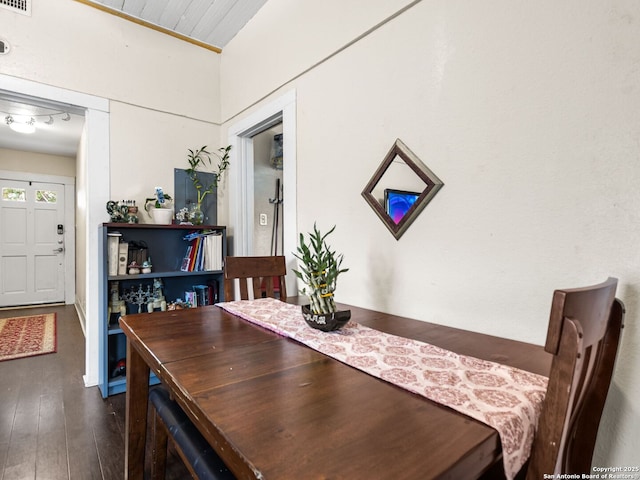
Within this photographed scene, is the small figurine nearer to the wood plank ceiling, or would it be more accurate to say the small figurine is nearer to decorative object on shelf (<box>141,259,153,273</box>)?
decorative object on shelf (<box>141,259,153,273</box>)

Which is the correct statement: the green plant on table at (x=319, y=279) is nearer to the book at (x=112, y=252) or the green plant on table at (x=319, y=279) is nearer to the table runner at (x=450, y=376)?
the table runner at (x=450, y=376)

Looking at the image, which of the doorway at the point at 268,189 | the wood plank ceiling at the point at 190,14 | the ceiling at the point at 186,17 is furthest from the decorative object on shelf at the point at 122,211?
the wood plank ceiling at the point at 190,14

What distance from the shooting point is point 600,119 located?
97cm

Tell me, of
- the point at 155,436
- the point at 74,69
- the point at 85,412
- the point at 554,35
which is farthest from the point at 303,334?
the point at 74,69

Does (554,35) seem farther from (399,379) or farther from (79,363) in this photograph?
(79,363)

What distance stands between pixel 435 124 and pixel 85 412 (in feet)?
8.78

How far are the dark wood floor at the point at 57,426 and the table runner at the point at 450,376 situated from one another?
1178 millimetres

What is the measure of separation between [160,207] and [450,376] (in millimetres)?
2633

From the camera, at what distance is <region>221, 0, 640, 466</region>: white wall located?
946mm

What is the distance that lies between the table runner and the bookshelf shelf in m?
1.74

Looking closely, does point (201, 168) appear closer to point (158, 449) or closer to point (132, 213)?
point (132, 213)

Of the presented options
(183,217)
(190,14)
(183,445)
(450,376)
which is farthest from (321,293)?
(190,14)

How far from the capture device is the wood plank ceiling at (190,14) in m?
2.48

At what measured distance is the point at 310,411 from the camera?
611 millimetres
